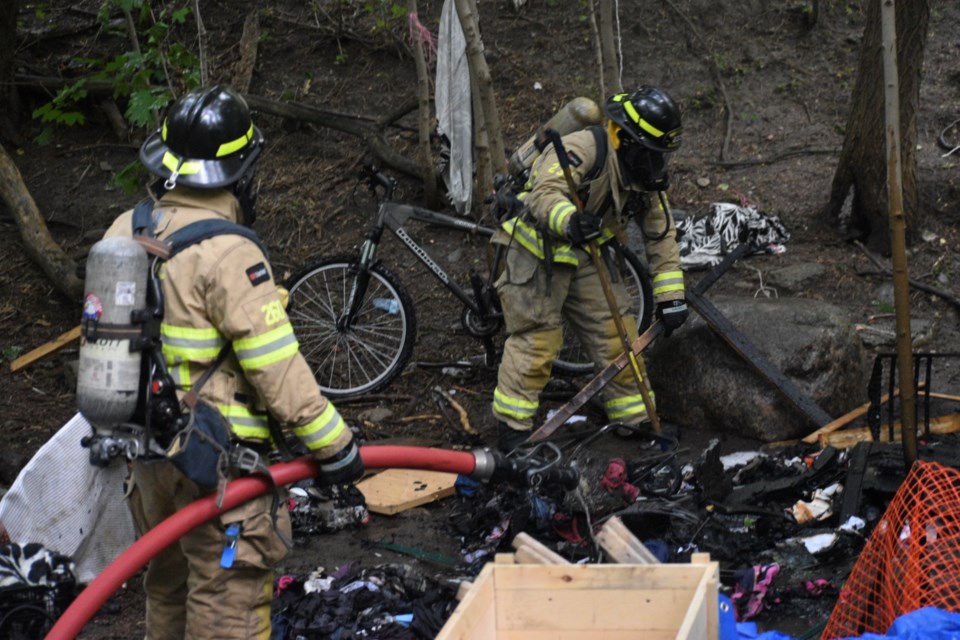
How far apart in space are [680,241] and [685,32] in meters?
3.45

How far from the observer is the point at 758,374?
6.58 m

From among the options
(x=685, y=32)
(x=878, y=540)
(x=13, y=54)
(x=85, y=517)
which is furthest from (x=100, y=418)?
(x=685, y=32)

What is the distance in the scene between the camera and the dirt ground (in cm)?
778

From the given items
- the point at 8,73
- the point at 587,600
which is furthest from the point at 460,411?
the point at 8,73

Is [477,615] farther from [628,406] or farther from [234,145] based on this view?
[628,406]

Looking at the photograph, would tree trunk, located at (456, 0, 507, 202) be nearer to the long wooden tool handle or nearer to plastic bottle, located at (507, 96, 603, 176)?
plastic bottle, located at (507, 96, 603, 176)

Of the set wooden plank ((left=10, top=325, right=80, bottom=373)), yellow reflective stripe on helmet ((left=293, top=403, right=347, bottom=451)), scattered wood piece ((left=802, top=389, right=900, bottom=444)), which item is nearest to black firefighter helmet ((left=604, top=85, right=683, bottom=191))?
scattered wood piece ((left=802, top=389, right=900, bottom=444))

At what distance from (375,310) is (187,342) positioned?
4.13m

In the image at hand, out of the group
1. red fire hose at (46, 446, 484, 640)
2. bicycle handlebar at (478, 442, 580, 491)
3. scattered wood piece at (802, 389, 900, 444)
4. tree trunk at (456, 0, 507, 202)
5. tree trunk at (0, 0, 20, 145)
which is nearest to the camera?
red fire hose at (46, 446, 484, 640)

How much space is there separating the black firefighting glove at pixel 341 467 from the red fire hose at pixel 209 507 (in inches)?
1.4

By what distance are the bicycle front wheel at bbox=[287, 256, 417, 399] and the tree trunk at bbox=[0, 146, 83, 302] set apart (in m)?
1.99

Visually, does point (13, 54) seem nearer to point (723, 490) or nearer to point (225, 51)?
point (225, 51)

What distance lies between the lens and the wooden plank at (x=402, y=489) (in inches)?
243

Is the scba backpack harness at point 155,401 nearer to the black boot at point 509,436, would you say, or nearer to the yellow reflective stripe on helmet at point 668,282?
the black boot at point 509,436
